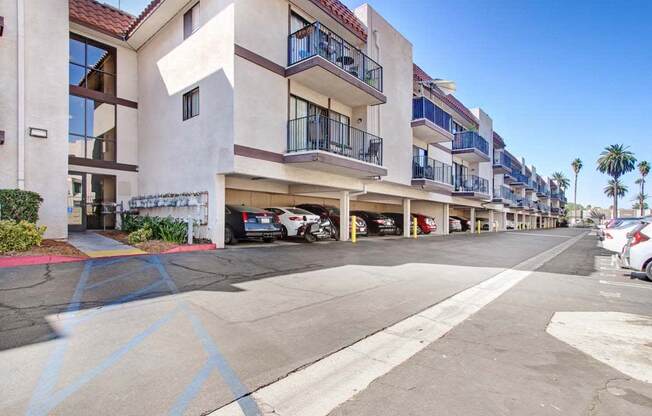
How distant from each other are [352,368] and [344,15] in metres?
15.3

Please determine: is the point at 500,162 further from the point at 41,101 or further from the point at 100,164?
the point at 41,101

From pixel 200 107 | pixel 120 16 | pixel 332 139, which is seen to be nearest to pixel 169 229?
pixel 200 107

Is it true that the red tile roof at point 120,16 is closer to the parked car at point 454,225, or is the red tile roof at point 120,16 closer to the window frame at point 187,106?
the window frame at point 187,106

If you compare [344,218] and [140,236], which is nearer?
[140,236]

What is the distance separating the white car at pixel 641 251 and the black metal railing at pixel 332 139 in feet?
30.8

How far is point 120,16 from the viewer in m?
15.9

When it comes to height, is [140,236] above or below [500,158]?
below

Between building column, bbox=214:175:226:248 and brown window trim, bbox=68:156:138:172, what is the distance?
22.3ft

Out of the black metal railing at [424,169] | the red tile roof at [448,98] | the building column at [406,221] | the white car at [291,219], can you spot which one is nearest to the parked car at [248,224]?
the white car at [291,219]

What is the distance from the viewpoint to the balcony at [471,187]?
26.4 meters

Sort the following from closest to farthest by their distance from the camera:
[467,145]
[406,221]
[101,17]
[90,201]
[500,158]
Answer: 1. [90,201]
2. [101,17]
3. [406,221]
4. [467,145]
5. [500,158]

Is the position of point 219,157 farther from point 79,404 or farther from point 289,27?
point 79,404

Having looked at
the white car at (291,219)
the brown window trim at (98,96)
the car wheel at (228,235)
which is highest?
the brown window trim at (98,96)

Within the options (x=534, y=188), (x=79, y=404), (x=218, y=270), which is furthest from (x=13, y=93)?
(x=534, y=188)
